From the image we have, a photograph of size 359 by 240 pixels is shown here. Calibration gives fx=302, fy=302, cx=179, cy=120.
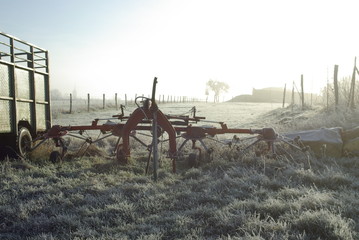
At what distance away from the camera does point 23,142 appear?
711cm

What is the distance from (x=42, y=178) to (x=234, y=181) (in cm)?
338

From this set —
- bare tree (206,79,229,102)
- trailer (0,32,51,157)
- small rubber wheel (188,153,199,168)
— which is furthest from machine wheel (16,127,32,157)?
bare tree (206,79,229,102)

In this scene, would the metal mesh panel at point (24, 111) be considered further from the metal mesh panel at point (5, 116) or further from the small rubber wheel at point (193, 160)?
the small rubber wheel at point (193, 160)

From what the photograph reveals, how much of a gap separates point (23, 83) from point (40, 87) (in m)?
0.98

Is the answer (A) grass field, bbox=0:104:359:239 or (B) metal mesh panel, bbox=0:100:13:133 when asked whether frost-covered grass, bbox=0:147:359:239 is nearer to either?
(A) grass field, bbox=0:104:359:239

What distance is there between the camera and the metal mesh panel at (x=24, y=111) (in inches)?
273

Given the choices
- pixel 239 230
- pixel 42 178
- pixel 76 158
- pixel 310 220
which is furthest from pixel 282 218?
pixel 76 158

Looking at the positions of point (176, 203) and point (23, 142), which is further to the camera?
point (23, 142)

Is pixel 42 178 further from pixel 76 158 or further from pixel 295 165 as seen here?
pixel 295 165

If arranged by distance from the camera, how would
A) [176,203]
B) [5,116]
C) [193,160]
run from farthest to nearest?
[193,160]
[5,116]
[176,203]

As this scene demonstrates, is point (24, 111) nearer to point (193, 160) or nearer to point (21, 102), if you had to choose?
point (21, 102)

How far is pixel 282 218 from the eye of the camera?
353 cm

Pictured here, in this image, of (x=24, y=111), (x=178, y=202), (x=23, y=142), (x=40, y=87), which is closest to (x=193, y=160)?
(x=178, y=202)

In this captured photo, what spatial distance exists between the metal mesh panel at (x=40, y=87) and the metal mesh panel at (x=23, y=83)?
415 millimetres
